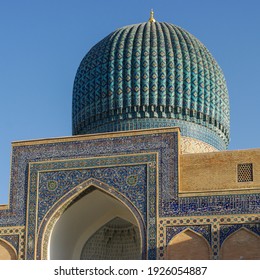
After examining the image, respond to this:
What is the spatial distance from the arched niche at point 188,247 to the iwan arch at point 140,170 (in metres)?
0.01

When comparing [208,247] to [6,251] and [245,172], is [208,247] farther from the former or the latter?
[6,251]

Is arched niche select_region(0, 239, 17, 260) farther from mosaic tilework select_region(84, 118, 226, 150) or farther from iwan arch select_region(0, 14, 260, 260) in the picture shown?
→ mosaic tilework select_region(84, 118, 226, 150)

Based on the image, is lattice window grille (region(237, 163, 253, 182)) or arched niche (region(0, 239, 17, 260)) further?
arched niche (region(0, 239, 17, 260))

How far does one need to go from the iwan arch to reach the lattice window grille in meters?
0.01

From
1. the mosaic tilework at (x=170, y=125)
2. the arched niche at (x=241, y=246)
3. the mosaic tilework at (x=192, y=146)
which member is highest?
the mosaic tilework at (x=170, y=125)

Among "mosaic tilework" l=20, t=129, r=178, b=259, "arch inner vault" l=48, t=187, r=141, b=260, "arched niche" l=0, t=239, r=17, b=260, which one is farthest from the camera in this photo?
"arch inner vault" l=48, t=187, r=141, b=260

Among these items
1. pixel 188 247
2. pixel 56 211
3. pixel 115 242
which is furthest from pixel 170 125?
pixel 188 247

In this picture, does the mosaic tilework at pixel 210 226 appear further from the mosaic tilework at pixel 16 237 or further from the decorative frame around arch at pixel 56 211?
the mosaic tilework at pixel 16 237

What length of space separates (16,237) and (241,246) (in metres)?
3.00

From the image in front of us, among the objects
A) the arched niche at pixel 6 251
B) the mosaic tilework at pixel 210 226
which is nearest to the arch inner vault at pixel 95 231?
the arched niche at pixel 6 251

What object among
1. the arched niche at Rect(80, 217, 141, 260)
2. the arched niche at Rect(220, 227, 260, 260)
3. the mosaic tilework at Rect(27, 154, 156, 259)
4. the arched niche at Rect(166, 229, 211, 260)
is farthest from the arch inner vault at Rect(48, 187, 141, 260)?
the arched niche at Rect(220, 227, 260, 260)

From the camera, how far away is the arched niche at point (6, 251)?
1103cm

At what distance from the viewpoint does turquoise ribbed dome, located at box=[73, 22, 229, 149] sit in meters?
12.5

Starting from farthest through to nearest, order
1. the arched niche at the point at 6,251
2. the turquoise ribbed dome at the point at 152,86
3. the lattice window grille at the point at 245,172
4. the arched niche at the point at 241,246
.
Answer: the turquoise ribbed dome at the point at 152,86 < the arched niche at the point at 6,251 < the lattice window grille at the point at 245,172 < the arched niche at the point at 241,246
